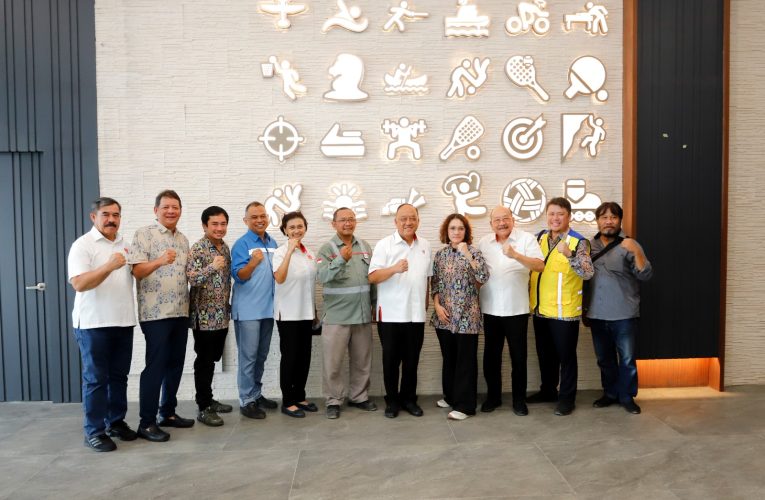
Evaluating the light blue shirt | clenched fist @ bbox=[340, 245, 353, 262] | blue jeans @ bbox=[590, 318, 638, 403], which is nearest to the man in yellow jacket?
blue jeans @ bbox=[590, 318, 638, 403]

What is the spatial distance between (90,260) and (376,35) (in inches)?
106

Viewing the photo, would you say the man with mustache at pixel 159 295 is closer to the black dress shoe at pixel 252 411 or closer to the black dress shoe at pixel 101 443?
the black dress shoe at pixel 101 443

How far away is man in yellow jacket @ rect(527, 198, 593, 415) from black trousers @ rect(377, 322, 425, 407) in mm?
895

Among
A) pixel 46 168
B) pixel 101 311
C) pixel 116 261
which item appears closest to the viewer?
pixel 116 261

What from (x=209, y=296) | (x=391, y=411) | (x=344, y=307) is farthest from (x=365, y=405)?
(x=209, y=296)

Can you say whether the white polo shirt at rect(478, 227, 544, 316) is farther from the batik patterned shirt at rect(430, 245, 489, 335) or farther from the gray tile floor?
the gray tile floor

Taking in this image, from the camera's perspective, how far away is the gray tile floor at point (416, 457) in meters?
→ 2.81

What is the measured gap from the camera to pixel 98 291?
3264mm

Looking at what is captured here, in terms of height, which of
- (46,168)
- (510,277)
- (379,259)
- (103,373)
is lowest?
(103,373)

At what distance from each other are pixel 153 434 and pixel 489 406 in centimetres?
224

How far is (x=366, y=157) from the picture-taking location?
4484mm

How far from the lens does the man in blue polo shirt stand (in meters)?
3.88

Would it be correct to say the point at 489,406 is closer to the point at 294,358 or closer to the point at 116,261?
the point at 294,358

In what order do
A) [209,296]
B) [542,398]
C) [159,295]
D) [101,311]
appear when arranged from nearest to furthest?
[101,311]
[159,295]
[209,296]
[542,398]
